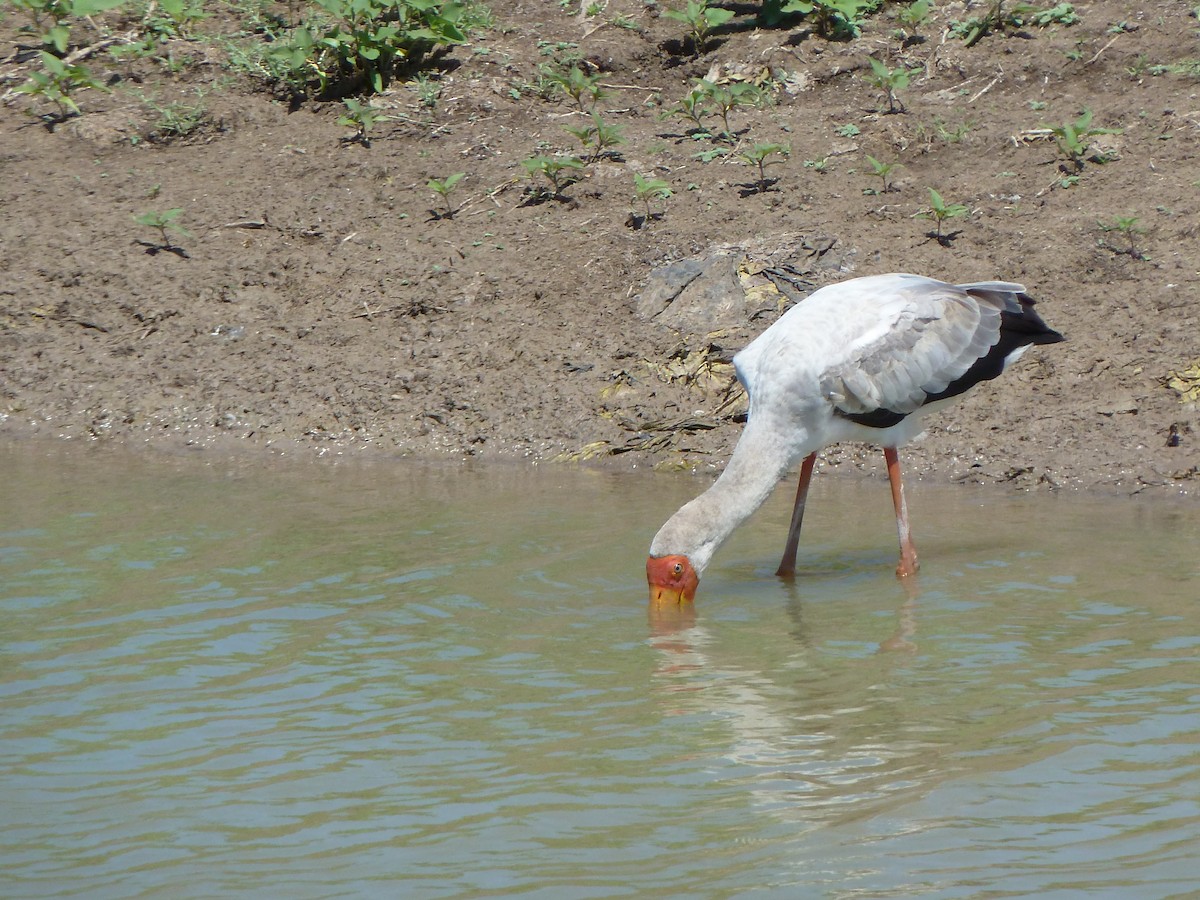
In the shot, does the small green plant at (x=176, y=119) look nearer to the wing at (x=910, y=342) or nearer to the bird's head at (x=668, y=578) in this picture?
the wing at (x=910, y=342)

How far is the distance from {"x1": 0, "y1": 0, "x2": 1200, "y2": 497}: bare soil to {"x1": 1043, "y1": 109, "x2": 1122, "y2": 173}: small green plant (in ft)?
0.36

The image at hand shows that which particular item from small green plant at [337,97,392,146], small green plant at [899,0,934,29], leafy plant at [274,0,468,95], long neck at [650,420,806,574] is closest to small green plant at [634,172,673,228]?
small green plant at [337,97,392,146]

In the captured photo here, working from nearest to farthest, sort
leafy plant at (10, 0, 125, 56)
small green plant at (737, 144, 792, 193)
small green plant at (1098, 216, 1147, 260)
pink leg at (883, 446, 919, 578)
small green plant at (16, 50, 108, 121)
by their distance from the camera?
1. pink leg at (883, 446, 919, 578)
2. small green plant at (1098, 216, 1147, 260)
3. small green plant at (737, 144, 792, 193)
4. small green plant at (16, 50, 108, 121)
5. leafy plant at (10, 0, 125, 56)

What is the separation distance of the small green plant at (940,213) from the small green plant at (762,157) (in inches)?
50.9

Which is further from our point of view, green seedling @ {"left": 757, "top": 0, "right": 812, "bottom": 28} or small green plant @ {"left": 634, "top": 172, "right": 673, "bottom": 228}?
green seedling @ {"left": 757, "top": 0, "right": 812, "bottom": 28}

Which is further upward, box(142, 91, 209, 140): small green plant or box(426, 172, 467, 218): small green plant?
box(142, 91, 209, 140): small green plant

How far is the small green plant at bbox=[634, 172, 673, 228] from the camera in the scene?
11406 mm

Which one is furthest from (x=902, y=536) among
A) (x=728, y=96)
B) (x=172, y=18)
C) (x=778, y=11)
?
(x=172, y=18)

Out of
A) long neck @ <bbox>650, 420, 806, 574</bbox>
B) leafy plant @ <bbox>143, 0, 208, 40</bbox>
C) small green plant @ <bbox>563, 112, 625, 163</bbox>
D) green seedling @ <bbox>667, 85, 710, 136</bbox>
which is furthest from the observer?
leafy plant @ <bbox>143, 0, 208, 40</bbox>

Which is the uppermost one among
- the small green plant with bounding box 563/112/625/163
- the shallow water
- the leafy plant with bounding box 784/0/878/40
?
the leafy plant with bounding box 784/0/878/40

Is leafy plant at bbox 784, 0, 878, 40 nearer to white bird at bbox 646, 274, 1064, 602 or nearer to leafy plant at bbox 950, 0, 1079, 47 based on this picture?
leafy plant at bbox 950, 0, 1079, 47

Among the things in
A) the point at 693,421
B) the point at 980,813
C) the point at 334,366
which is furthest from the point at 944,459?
the point at 980,813

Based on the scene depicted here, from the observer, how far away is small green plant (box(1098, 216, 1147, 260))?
33.6ft

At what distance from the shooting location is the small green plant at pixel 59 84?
13617 millimetres
